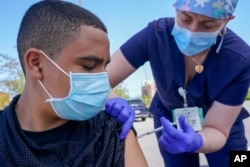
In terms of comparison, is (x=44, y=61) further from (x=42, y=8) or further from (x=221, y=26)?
(x=221, y=26)

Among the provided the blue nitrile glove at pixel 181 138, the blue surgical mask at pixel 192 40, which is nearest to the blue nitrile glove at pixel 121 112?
the blue nitrile glove at pixel 181 138

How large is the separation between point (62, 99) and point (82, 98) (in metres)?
0.08

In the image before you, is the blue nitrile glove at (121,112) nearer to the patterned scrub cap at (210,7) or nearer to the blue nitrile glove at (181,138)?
the blue nitrile glove at (181,138)

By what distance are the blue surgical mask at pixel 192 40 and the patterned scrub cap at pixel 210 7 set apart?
13 centimetres

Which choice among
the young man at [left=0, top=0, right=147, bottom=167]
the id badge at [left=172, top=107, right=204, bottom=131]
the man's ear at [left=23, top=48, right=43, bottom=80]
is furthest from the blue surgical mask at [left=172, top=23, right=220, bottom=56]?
the man's ear at [left=23, top=48, right=43, bottom=80]

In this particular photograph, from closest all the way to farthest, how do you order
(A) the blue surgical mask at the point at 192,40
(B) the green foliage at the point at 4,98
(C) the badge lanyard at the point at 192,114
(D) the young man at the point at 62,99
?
(D) the young man at the point at 62,99 < (A) the blue surgical mask at the point at 192,40 < (C) the badge lanyard at the point at 192,114 < (B) the green foliage at the point at 4,98

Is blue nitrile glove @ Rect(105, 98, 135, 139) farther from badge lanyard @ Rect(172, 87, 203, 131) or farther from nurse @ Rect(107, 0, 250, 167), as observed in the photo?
badge lanyard @ Rect(172, 87, 203, 131)

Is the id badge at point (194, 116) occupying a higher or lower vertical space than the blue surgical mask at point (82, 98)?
lower

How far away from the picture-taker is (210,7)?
171cm

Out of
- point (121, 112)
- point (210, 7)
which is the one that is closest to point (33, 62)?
point (121, 112)

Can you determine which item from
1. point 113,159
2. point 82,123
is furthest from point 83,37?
point 113,159

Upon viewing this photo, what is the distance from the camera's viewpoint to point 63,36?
1.44m

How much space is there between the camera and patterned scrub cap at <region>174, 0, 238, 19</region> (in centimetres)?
171

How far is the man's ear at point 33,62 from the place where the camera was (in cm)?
145
